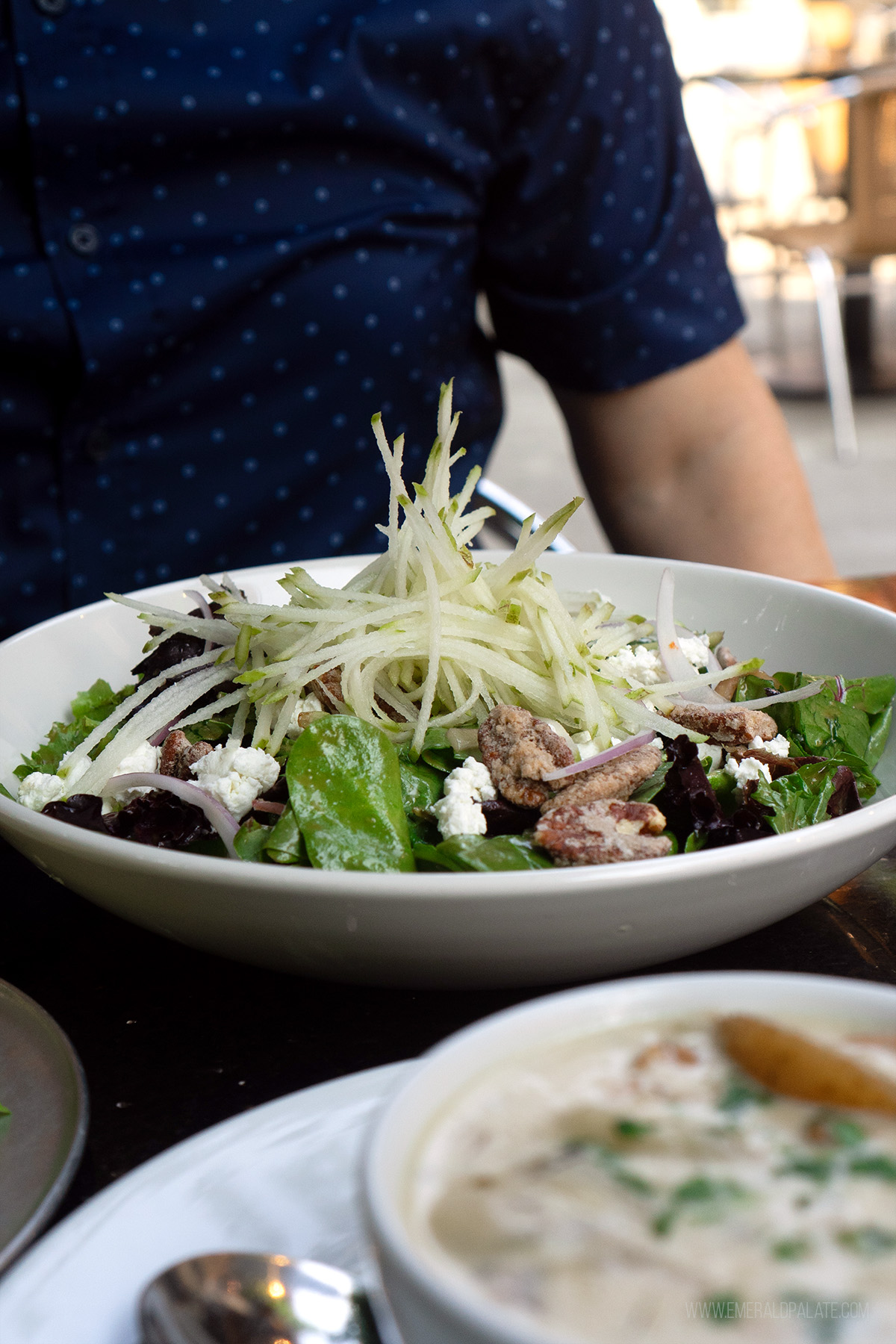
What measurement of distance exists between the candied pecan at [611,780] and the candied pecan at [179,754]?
278 millimetres

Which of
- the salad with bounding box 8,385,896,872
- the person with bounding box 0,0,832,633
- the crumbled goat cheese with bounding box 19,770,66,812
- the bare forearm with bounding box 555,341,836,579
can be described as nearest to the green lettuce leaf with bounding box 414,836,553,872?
the salad with bounding box 8,385,896,872

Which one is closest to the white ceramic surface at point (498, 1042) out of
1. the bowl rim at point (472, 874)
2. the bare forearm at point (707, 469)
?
the bowl rim at point (472, 874)

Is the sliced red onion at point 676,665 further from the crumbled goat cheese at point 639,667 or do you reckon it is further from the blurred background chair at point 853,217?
the blurred background chair at point 853,217

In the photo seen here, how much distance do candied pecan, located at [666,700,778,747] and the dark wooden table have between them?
14 centimetres

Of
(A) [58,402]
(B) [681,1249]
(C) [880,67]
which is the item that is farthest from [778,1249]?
(C) [880,67]

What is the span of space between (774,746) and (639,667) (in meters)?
0.16

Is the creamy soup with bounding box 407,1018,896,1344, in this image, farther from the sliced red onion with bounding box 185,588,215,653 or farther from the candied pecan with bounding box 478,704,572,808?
the sliced red onion with bounding box 185,588,215,653

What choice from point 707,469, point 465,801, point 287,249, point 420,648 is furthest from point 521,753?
point 707,469

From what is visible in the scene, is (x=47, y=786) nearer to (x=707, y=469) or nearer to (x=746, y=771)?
(x=746, y=771)

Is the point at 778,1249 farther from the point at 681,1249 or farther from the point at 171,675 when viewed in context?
the point at 171,675

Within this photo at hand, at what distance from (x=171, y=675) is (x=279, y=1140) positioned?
1.90ft

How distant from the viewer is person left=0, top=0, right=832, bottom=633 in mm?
1673

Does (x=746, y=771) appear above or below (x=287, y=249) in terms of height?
below

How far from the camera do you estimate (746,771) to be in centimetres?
95
